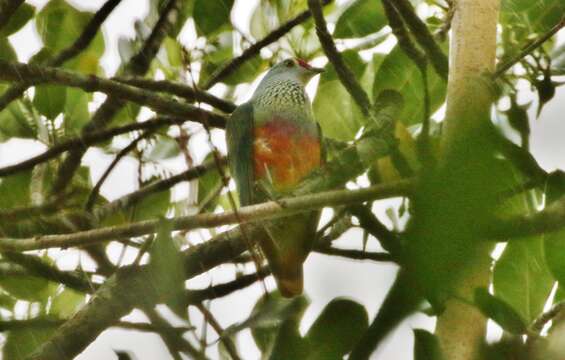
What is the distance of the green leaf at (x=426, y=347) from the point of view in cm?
54

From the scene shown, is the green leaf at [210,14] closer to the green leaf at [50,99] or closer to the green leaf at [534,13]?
the green leaf at [50,99]

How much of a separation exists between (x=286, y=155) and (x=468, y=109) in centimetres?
319

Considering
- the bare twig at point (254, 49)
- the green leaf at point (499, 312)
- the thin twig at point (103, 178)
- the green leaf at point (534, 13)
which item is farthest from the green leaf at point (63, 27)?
the green leaf at point (499, 312)

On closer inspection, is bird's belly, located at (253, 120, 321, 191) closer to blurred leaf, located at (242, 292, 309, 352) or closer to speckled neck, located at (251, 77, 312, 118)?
speckled neck, located at (251, 77, 312, 118)

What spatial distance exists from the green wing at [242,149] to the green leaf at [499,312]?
2656 mm

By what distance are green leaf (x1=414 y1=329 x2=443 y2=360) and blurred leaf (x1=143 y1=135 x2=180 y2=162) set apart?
232cm

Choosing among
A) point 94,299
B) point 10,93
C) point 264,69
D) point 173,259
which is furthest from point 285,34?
point 173,259

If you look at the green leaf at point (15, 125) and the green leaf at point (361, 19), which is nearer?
the green leaf at point (361, 19)

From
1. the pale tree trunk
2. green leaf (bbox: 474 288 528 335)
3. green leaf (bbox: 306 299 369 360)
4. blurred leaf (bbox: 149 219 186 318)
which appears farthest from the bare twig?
green leaf (bbox: 306 299 369 360)

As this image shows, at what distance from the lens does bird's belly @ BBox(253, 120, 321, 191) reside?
3.49 m

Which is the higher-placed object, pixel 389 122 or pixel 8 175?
pixel 8 175

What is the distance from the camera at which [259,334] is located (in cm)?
76

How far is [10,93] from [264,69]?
109cm

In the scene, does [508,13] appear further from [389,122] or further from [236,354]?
[236,354]
